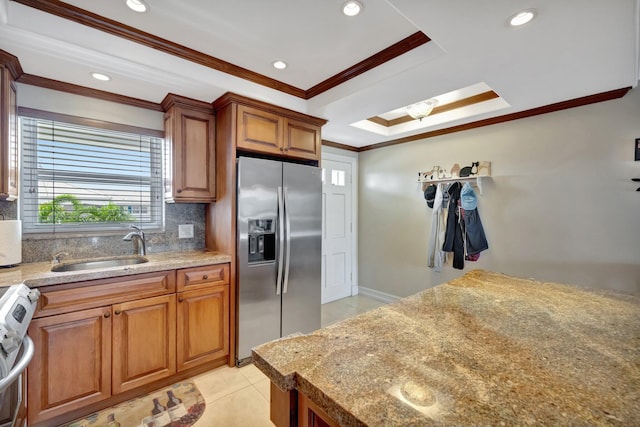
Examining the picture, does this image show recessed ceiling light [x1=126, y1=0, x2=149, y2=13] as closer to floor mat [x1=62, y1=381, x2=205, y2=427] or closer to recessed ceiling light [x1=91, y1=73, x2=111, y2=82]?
recessed ceiling light [x1=91, y1=73, x2=111, y2=82]

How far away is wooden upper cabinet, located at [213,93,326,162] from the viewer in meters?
2.38

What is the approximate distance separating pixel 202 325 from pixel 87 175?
1576 millimetres

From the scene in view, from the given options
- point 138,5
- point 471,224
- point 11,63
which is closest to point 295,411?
point 138,5

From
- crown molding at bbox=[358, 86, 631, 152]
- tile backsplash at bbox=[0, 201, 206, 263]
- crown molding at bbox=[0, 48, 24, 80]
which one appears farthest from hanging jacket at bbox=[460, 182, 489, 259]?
crown molding at bbox=[0, 48, 24, 80]

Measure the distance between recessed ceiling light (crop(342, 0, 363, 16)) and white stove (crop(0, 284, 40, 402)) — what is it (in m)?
2.19

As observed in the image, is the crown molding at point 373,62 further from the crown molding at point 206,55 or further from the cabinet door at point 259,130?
the cabinet door at point 259,130

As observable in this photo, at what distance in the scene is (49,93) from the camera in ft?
6.95

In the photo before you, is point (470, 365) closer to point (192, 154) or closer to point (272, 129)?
point (272, 129)

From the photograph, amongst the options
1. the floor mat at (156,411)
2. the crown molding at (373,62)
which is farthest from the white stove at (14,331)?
the crown molding at (373,62)

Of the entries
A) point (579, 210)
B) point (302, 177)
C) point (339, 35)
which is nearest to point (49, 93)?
point (302, 177)

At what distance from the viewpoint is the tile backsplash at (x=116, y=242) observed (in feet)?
6.72

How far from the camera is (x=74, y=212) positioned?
225 centimetres

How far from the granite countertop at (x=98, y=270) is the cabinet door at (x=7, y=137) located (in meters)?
0.50

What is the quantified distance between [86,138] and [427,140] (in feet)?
11.7
